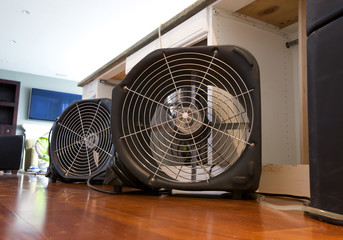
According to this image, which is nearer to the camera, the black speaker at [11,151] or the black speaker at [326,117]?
the black speaker at [326,117]

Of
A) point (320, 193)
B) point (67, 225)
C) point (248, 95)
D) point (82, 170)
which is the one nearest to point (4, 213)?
point (67, 225)

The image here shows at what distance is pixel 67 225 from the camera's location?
0.41 meters

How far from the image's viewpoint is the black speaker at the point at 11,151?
6.44 ft

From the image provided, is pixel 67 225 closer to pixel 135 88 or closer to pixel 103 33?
pixel 135 88

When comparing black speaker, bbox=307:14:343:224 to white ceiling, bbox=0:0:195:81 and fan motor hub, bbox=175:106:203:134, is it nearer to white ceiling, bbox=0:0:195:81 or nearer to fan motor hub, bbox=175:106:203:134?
fan motor hub, bbox=175:106:203:134

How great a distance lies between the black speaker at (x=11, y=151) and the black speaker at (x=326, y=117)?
1.89 metres

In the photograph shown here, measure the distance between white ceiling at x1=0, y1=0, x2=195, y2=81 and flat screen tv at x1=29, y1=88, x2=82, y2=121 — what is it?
870mm

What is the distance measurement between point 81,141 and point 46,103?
6063 millimetres

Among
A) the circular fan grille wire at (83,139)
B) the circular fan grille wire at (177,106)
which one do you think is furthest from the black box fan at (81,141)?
the circular fan grille wire at (177,106)

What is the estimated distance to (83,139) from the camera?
1.28 m

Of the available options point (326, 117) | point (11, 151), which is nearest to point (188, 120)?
point (326, 117)

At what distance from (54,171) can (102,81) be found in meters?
1.04

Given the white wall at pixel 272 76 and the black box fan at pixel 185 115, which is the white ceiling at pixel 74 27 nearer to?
the white wall at pixel 272 76

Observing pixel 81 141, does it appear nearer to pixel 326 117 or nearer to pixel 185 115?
pixel 185 115
